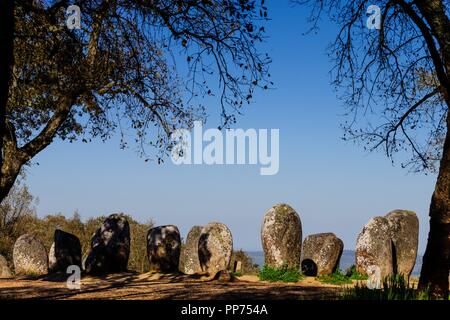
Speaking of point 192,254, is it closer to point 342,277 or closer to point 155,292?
point 342,277

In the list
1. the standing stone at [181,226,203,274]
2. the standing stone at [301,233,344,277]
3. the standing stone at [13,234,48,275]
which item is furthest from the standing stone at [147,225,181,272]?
the standing stone at [13,234,48,275]

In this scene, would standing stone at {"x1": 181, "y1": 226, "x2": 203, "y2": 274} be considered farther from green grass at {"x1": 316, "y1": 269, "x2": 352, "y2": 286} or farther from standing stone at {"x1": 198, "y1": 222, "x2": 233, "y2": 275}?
green grass at {"x1": 316, "y1": 269, "x2": 352, "y2": 286}

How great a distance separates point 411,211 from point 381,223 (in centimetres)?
208

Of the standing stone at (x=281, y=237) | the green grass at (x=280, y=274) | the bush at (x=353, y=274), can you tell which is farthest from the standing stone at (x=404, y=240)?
the green grass at (x=280, y=274)

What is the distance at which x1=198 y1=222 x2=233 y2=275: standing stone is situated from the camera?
24.2 meters

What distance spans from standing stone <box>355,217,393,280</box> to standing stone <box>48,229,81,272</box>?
1179cm

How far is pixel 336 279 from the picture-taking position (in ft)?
74.2

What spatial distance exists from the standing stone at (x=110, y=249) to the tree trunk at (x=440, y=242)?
14321 mm

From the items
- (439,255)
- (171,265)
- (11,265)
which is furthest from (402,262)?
(11,265)

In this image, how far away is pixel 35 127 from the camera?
59.3ft

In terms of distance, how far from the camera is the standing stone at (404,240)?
24938mm

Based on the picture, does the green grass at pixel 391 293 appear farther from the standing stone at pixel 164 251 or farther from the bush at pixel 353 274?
the standing stone at pixel 164 251

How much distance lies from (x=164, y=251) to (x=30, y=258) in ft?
21.9

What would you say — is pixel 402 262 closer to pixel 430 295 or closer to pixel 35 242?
pixel 430 295
